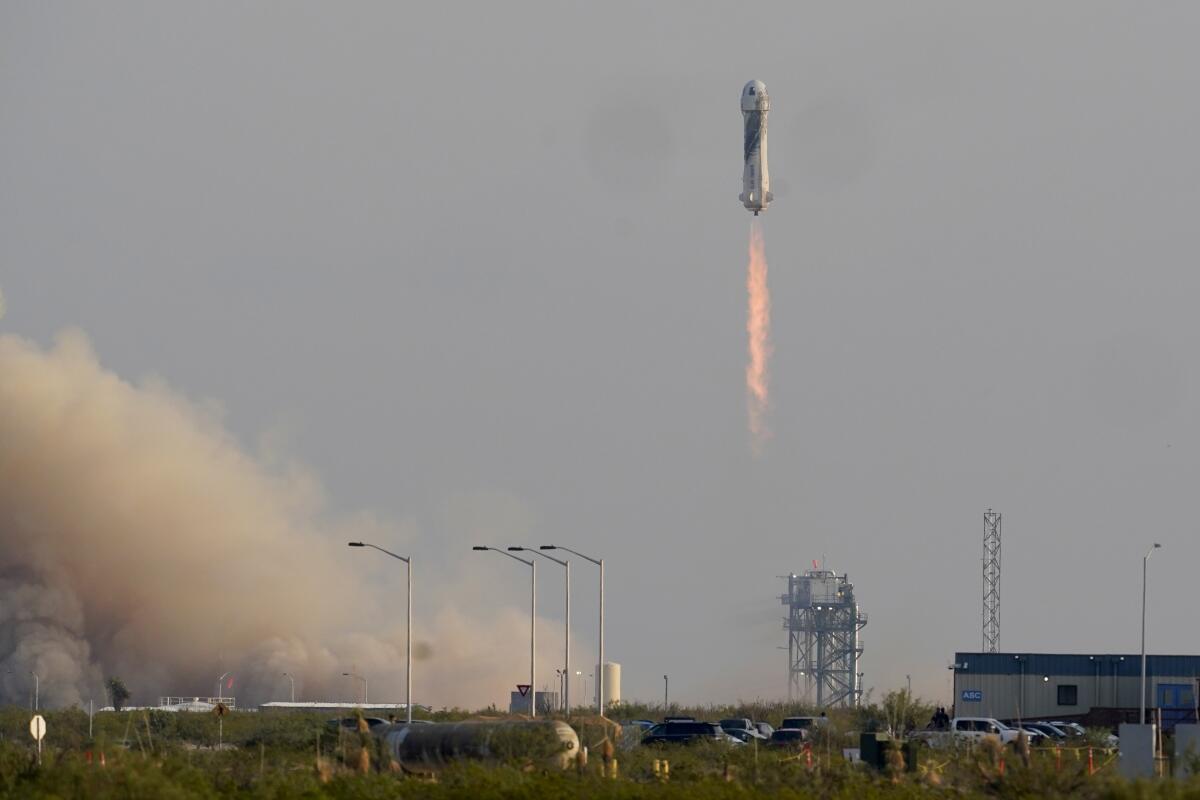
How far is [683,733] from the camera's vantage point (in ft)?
256

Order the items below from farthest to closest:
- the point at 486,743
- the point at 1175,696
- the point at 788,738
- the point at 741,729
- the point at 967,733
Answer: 1. the point at 1175,696
2. the point at 741,729
3. the point at 788,738
4. the point at 967,733
5. the point at 486,743

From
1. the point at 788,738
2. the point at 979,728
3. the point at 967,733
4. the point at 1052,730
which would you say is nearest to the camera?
the point at 967,733

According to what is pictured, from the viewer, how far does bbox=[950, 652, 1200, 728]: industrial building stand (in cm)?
10531

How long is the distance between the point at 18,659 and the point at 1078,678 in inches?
2725

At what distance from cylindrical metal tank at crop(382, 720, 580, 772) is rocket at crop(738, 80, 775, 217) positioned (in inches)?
1546

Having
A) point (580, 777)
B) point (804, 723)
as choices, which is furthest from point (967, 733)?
point (580, 777)

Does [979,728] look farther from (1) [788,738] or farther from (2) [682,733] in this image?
(2) [682,733]

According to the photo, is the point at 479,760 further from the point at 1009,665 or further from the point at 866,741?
the point at 1009,665

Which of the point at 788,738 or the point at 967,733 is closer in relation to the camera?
the point at 967,733

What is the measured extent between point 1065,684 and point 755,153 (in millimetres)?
33030

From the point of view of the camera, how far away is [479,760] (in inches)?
2189

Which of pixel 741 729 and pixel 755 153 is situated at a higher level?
pixel 755 153

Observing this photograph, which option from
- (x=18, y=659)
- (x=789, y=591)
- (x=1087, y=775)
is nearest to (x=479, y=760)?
(x=1087, y=775)

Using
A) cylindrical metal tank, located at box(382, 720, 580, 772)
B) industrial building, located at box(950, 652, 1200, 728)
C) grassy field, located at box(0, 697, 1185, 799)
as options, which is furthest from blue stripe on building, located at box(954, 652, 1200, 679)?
cylindrical metal tank, located at box(382, 720, 580, 772)
